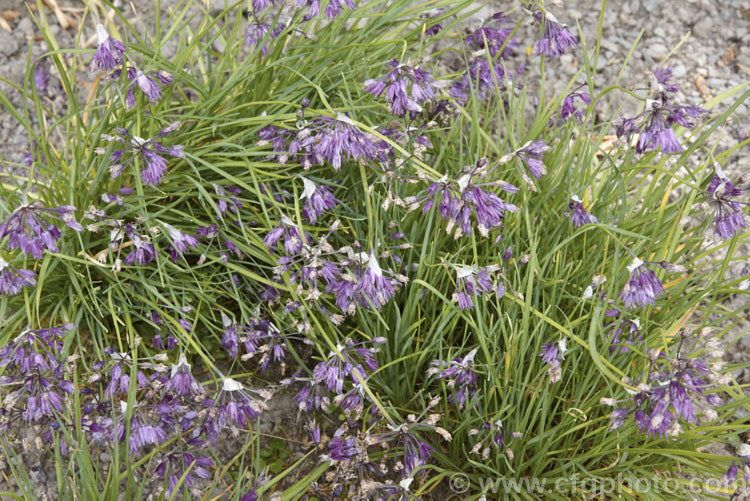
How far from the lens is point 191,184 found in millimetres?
2350

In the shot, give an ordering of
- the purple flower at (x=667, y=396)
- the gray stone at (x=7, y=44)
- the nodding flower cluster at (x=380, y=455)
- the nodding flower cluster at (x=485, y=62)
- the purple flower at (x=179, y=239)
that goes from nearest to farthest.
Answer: the purple flower at (x=667, y=396), the nodding flower cluster at (x=380, y=455), the purple flower at (x=179, y=239), the nodding flower cluster at (x=485, y=62), the gray stone at (x=7, y=44)

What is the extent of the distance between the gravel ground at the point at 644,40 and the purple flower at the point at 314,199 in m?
1.94

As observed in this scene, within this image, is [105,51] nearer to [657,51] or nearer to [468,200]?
[468,200]

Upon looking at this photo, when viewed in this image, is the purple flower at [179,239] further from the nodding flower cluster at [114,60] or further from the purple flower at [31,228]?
the nodding flower cluster at [114,60]

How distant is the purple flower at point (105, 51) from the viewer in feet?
6.12

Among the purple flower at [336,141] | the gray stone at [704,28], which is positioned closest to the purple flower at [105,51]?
the purple flower at [336,141]

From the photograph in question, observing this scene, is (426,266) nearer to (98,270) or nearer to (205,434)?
(205,434)

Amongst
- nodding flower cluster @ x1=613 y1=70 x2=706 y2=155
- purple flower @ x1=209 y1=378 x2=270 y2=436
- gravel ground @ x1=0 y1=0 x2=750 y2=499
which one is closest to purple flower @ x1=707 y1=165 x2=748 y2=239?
nodding flower cluster @ x1=613 y1=70 x2=706 y2=155

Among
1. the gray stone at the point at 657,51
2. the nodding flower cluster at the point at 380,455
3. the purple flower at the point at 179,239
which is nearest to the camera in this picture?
the nodding flower cluster at the point at 380,455

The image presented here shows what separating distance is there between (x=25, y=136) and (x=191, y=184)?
4.50 feet

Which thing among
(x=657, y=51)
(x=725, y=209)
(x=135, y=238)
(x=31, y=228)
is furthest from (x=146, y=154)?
(x=657, y=51)

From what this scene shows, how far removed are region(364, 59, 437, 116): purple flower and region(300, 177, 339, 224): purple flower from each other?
1.33ft

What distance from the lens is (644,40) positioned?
3.65 metres

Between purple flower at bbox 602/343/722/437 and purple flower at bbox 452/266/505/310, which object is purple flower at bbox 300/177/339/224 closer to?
purple flower at bbox 452/266/505/310
